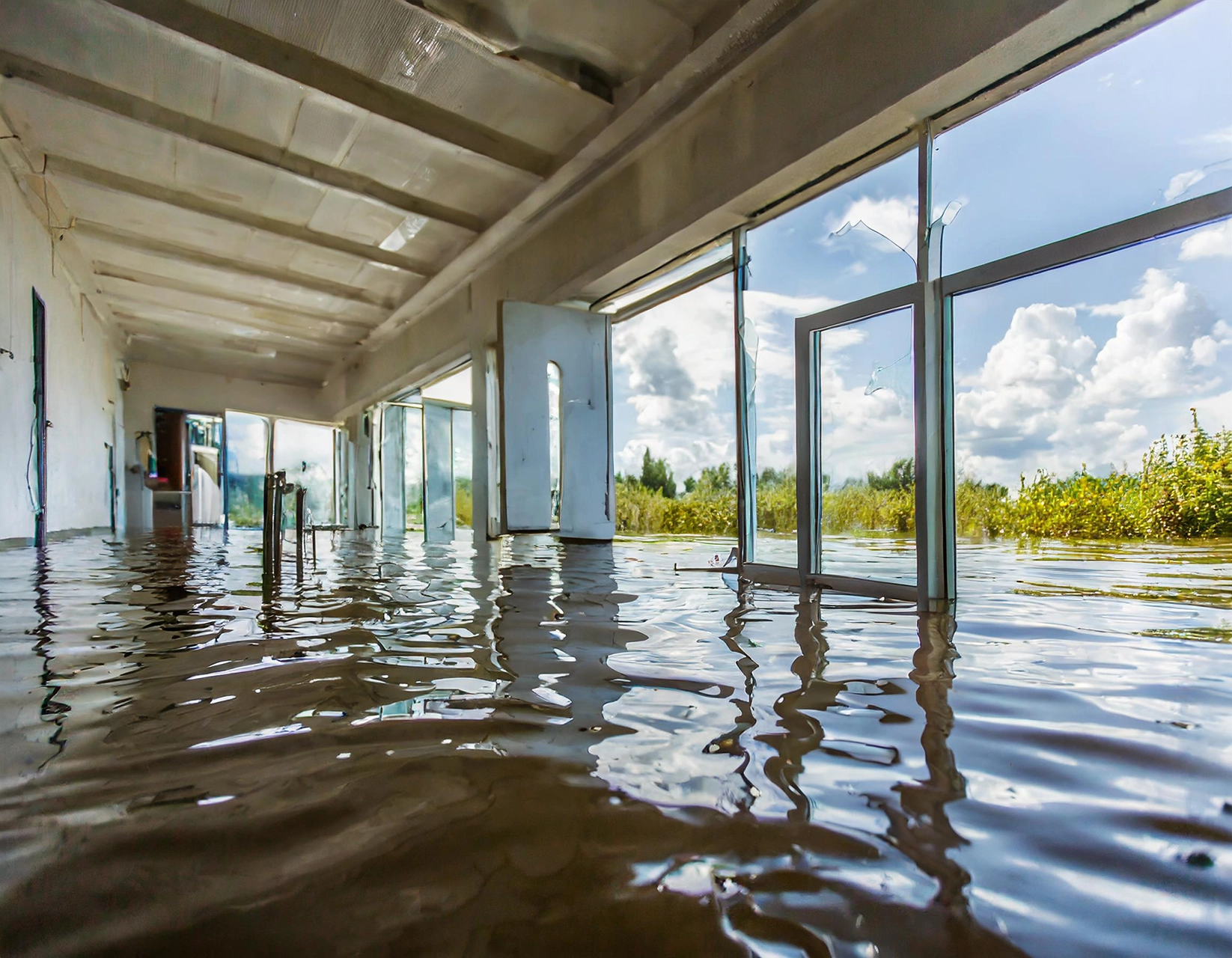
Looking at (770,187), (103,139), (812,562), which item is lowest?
(812,562)

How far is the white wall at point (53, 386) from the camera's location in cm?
476

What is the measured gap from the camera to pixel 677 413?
19.8ft

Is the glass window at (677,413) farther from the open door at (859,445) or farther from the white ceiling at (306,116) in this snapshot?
the open door at (859,445)

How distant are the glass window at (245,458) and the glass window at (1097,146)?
12.1 metres

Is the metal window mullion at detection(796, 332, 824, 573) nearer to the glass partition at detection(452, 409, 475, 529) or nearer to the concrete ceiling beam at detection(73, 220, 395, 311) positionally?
the concrete ceiling beam at detection(73, 220, 395, 311)

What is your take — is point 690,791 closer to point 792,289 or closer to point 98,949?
point 98,949

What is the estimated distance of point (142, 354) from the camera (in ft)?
35.4

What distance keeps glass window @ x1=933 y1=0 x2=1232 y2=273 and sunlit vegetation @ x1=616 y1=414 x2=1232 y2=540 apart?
85 centimetres

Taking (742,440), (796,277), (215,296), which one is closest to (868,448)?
(742,440)

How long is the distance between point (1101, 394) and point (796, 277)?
1.60 meters

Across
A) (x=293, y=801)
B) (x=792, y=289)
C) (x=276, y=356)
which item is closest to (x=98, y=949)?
(x=293, y=801)

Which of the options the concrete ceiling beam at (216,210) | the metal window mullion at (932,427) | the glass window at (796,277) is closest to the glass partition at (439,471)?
the concrete ceiling beam at (216,210)

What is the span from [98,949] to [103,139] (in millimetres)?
5678

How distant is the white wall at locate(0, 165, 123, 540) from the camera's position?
4.76 m
